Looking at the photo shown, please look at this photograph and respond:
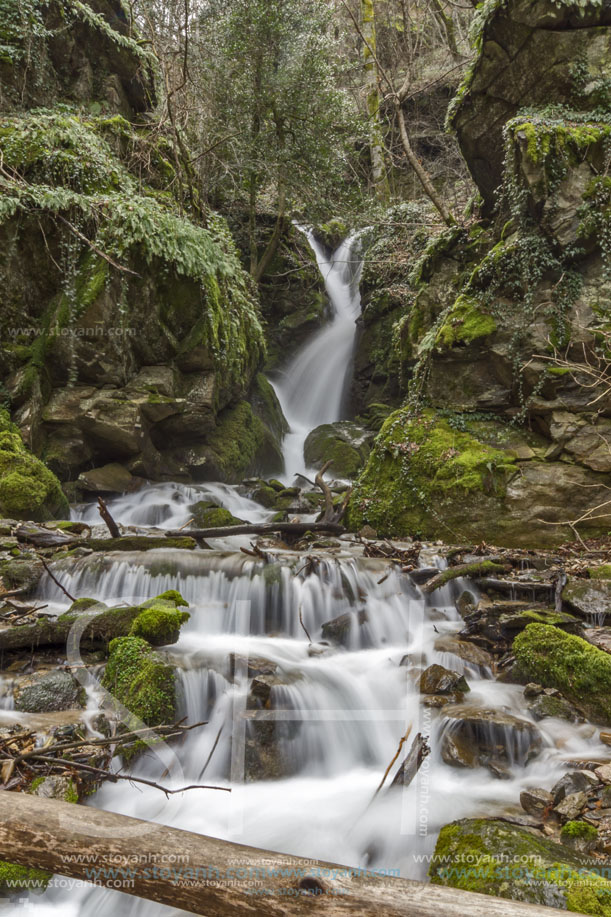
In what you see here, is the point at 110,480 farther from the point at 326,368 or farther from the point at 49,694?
the point at 326,368

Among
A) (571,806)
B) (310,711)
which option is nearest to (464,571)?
(310,711)

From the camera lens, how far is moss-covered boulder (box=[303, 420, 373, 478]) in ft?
39.7

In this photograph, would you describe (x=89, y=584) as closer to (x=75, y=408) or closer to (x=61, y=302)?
(x=75, y=408)

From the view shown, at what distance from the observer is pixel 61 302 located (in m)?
8.77

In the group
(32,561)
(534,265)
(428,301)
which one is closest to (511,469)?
(534,265)

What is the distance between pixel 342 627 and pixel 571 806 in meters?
2.57

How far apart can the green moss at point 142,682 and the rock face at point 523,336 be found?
5.08 m

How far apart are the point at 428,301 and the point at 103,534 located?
24.2 feet

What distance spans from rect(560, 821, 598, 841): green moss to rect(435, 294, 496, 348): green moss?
278 inches

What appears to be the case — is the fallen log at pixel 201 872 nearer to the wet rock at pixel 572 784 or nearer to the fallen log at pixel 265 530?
the wet rock at pixel 572 784

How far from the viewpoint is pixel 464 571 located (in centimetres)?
565

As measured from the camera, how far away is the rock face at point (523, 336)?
7379 mm

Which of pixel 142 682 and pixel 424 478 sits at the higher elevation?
pixel 142 682

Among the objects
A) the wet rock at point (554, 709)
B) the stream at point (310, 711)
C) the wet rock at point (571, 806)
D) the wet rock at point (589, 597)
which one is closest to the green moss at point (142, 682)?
the stream at point (310, 711)
